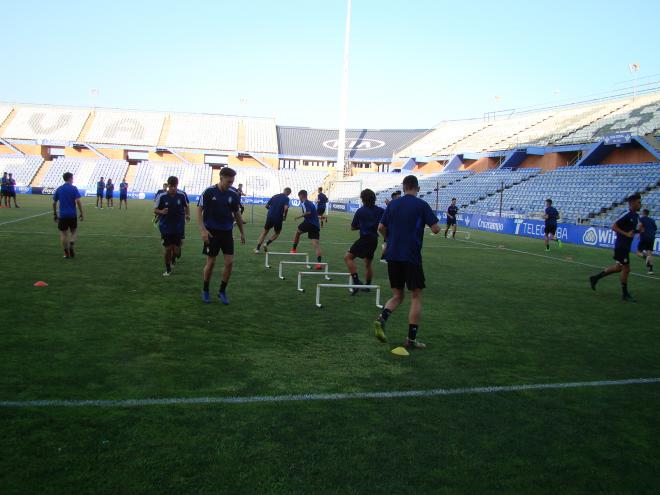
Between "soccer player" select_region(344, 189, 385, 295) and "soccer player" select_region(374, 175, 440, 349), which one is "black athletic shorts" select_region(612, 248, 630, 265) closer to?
"soccer player" select_region(344, 189, 385, 295)

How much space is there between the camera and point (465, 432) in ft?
14.1

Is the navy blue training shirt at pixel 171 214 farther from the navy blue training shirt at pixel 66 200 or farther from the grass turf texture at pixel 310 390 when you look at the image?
the navy blue training shirt at pixel 66 200

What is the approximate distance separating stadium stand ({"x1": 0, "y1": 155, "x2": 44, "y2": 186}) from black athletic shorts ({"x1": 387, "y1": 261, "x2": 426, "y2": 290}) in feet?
217

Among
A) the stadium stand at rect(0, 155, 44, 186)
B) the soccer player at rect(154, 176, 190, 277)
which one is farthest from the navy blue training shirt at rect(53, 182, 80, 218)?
the stadium stand at rect(0, 155, 44, 186)

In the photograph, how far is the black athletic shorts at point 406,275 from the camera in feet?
22.0

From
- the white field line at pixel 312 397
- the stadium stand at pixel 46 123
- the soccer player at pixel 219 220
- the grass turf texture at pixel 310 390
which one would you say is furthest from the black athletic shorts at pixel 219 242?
the stadium stand at pixel 46 123

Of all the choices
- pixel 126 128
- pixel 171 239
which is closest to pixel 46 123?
pixel 126 128

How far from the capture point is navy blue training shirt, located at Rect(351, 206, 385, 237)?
10328 millimetres

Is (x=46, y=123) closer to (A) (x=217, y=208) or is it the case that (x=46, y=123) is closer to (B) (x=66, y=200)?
(B) (x=66, y=200)

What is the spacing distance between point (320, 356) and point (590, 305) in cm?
641

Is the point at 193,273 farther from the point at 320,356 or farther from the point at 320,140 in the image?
the point at 320,140

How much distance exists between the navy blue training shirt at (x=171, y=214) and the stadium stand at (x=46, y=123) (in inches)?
2690

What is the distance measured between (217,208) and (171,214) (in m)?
2.72

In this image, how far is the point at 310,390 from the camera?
505 centimetres
